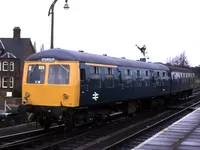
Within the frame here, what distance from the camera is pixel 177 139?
506 inches

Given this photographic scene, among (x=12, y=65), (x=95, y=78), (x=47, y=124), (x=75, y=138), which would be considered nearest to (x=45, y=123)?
(x=47, y=124)

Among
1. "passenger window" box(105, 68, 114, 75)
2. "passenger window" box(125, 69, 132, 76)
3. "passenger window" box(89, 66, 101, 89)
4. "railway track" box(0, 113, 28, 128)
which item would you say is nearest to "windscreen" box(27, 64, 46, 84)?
"passenger window" box(89, 66, 101, 89)

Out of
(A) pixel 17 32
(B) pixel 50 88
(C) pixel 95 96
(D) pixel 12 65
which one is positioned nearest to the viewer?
(B) pixel 50 88

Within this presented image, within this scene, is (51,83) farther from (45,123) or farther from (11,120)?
(11,120)

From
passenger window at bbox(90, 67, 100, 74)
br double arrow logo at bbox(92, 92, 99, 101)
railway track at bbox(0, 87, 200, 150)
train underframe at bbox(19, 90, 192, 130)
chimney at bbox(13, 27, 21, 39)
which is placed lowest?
railway track at bbox(0, 87, 200, 150)

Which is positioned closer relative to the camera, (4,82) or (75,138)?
(75,138)

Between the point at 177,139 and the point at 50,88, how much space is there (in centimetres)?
481

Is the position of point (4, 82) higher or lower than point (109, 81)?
higher

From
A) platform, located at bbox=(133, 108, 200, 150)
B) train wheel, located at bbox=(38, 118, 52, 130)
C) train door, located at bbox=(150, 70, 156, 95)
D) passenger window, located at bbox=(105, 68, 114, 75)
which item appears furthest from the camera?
train door, located at bbox=(150, 70, 156, 95)

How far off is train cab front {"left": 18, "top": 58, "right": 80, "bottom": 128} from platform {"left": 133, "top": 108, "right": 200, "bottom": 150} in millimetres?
3195

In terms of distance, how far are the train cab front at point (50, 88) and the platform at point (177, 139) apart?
3.19 meters

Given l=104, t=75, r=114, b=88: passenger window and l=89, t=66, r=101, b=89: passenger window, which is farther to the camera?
l=104, t=75, r=114, b=88: passenger window

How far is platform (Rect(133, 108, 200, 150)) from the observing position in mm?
11383

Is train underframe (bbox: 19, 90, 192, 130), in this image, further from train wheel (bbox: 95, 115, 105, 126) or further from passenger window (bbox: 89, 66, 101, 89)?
passenger window (bbox: 89, 66, 101, 89)
